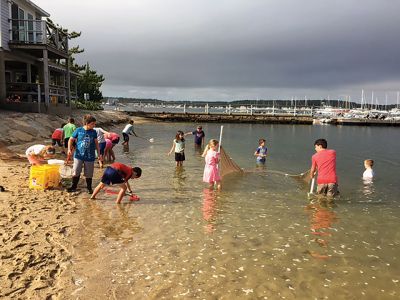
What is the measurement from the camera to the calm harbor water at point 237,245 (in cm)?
491

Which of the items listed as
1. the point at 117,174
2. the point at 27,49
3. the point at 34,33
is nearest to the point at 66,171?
the point at 117,174

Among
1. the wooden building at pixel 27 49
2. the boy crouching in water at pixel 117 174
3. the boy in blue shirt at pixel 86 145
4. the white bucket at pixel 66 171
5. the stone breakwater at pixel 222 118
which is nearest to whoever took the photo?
the boy crouching in water at pixel 117 174

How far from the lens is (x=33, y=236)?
610 centimetres

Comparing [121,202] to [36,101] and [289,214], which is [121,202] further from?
[36,101]

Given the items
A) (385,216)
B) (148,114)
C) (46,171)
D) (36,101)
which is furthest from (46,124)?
(148,114)

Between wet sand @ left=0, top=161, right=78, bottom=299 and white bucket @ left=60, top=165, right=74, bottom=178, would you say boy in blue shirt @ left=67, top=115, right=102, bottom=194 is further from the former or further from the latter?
white bucket @ left=60, top=165, right=74, bottom=178

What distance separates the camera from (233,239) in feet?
22.0

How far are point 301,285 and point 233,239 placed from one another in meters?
1.85

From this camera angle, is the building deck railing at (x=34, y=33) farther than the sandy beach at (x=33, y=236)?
Yes

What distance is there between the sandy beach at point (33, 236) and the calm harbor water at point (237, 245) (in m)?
0.28

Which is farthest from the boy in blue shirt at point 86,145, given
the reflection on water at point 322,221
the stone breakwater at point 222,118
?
the stone breakwater at point 222,118

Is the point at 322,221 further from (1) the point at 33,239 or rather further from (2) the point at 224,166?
(1) the point at 33,239

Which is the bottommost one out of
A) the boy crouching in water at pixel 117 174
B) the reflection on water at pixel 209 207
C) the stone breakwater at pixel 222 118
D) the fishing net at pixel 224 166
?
the reflection on water at pixel 209 207

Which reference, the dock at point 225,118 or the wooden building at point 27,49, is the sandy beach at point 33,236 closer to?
the wooden building at point 27,49
